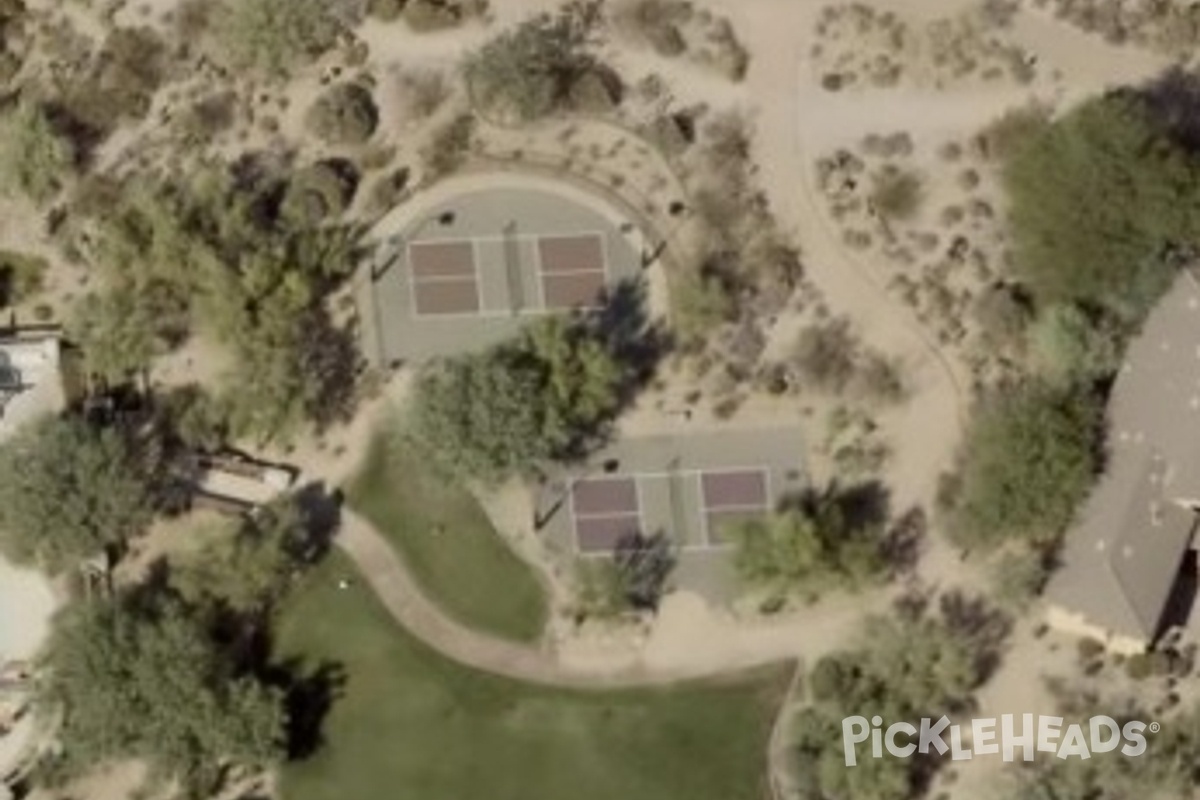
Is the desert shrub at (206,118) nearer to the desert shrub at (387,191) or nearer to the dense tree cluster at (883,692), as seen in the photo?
the desert shrub at (387,191)

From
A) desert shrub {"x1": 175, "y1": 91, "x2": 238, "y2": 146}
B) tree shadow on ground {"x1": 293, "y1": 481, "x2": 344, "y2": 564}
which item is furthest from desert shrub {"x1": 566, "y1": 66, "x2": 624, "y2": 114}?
tree shadow on ground {"x1": 293, "y1": 481, "x2": 344, "y2": 564}

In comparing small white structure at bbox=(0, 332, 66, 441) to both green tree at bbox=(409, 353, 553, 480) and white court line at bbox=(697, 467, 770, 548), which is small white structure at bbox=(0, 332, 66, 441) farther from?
white court line at bbox=(697, 467, 770, 548)

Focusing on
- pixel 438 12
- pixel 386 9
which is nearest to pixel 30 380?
pixel 386 9

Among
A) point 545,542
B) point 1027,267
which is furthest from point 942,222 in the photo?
point 545,542

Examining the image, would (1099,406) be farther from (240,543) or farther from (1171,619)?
(240,543)

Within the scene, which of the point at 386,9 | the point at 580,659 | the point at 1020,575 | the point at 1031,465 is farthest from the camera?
the point at 386,9

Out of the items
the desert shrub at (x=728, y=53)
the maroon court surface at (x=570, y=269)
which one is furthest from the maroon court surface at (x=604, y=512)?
the desert shrub at (x=728, y=53)

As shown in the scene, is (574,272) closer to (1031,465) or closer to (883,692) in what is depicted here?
(1031,465)
